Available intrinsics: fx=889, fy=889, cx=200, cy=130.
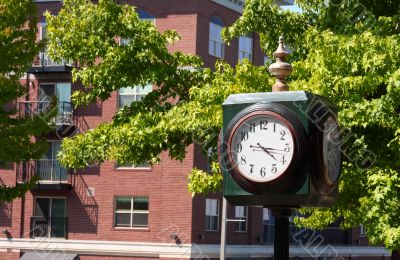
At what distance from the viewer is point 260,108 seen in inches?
189

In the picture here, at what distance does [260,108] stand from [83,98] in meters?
11.8

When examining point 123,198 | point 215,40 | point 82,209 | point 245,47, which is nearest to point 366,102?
point 215,40

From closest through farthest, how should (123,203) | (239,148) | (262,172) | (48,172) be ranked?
(262,172), (239,148), (123,203), (48,172)

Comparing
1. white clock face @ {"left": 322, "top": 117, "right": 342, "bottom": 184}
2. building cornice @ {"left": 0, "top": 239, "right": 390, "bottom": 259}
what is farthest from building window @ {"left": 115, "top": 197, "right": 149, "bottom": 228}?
white clock face @ {"left": 322, "top": 117, "right": 342, "bottom": 184}

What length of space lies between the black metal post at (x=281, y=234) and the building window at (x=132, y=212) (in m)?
32.9

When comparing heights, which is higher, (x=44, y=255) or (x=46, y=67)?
(x=46, y=67)

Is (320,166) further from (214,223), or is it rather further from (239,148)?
(214,223)

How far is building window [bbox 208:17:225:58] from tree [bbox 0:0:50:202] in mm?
14641

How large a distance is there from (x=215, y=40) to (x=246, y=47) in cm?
232

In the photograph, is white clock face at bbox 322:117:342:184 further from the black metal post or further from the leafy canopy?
the leafy canopy

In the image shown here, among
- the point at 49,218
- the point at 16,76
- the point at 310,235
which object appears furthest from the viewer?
the point at 310,235

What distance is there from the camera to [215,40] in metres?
38.4

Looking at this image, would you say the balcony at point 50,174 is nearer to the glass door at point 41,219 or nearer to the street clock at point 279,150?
the glass door at point 41,219

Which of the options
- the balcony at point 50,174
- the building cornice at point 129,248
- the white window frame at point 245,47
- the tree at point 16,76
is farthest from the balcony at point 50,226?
the tree at point 16,76
